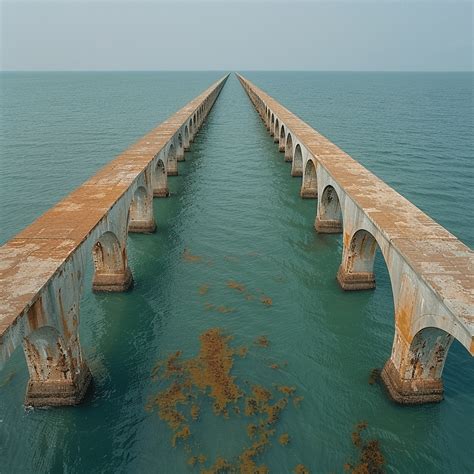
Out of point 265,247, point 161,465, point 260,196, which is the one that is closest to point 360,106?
point 260,196

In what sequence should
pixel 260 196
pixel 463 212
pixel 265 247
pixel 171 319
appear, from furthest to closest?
pixel 260 196
pixel 463 212
pixel 265 247
pixel 171 319

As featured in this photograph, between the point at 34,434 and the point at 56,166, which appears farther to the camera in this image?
the point at 56,166

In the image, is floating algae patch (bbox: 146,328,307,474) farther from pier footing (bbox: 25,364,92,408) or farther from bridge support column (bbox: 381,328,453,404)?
bridge support column (bbox: 381,328,453,404)

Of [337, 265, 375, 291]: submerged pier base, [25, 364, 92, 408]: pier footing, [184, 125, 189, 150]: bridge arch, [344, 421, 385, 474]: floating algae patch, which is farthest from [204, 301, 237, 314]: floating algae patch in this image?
[184, 125, 189, 150]: bridge arch

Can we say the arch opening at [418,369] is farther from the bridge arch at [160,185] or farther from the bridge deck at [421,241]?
the bridge arch at [160,185]

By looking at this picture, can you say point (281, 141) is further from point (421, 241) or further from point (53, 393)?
point (53, 393)

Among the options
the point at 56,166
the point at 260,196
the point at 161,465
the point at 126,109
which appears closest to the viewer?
the point at 161,465

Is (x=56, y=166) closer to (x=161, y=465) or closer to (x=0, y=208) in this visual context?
(x=0, y=208)

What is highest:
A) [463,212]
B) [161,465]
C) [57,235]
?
[57,235]
